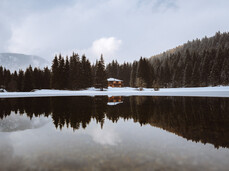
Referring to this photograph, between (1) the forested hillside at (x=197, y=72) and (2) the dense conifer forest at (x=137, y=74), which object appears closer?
(2) the dense conifer forest at (x=137, y=74)

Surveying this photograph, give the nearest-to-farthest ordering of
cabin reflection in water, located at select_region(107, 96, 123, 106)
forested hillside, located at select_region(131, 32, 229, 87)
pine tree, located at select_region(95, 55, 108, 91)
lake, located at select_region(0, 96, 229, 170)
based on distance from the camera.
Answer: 1. lake, located at select_region(0, 96, 229, 170)
2. cabin reflection in water, located at select_region(107, 96, 123, 106)
3. pine tree, located at select_region(95, 55, 108, 91)
4. forested hillside, located at select_region(131, 32, 229, 87)

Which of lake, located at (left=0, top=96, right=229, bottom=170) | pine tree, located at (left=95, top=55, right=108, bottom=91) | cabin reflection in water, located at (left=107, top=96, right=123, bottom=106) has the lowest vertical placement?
lake, located at (left=0, top=96, right=229, bottom=170)

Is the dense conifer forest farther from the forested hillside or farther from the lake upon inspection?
the lake

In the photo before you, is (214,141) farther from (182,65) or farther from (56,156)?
(182,65)

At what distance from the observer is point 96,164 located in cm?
431

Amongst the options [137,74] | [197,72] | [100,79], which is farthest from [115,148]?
[197,72]

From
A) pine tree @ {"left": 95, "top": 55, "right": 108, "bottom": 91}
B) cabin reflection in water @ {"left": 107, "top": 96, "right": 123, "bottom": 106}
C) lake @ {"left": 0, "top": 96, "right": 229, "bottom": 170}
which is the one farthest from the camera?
pine tree @ {"left": 95, "top": 55, "right": 108, "bottom": 91}

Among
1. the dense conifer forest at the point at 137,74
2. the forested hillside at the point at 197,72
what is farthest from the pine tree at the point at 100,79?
the forested hillside at the point at 197,72

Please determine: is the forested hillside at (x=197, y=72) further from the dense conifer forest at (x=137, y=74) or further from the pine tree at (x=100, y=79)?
the pine tree at (x=100, y=79)

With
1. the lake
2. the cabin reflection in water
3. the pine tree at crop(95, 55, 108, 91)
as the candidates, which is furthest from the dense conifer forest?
the lake

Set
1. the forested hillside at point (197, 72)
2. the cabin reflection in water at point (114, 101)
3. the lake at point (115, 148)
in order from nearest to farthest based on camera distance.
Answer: the lake at point (115, 148) → the cabin reflection in water at point (114, 101) → the forested hillside at point (197, 72)

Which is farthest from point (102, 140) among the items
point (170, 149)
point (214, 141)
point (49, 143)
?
point (214, 141)

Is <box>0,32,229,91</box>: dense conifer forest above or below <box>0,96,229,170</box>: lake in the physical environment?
above

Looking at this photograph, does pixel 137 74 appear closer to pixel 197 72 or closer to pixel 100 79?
pixel 100 79
